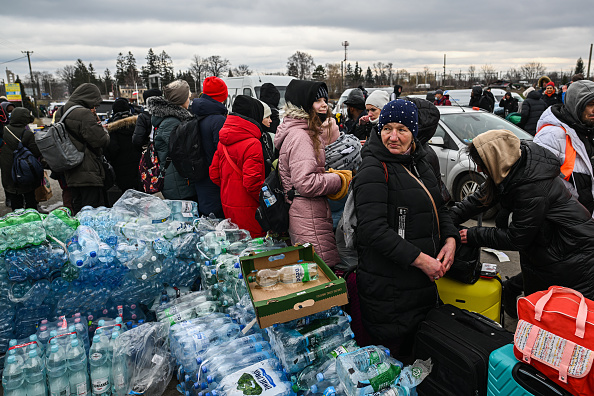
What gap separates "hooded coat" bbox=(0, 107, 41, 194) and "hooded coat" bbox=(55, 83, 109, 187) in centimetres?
168

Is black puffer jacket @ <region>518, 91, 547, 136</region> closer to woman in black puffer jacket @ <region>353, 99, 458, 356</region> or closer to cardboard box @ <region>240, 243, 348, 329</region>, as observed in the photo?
woman in black puffer jacket @ <region>353, 99, 458, 356</region>

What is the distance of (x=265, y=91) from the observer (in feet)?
22.8

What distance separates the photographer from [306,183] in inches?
116

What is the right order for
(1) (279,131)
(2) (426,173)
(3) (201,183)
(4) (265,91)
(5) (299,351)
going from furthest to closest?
(4) (265,91) < (3) (201,183) < (1) (279,131) < (2) (426,173) < (5) (299,351)

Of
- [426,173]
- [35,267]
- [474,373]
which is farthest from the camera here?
[35,267]


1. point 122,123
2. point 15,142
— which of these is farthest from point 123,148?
point 15,142

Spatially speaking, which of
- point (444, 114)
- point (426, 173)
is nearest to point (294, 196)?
point (426, 173)

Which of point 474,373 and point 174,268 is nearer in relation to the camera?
point 474,373

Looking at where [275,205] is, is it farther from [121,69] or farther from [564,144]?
[121,69]

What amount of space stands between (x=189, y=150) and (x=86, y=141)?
1.53 meters

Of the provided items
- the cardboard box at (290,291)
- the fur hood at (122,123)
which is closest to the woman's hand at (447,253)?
the cardboard box at (290,291)

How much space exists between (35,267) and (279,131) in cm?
215

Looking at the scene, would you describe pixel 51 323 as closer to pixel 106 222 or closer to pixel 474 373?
pixel 106 222

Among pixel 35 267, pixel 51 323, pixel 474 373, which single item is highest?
pixel 35 267
